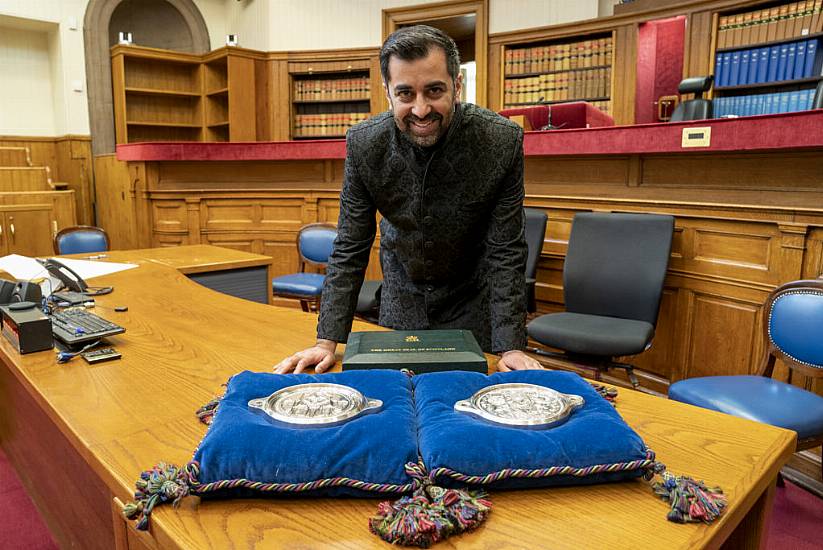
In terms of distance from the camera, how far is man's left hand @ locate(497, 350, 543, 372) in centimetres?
124

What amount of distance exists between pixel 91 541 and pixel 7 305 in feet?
2.24

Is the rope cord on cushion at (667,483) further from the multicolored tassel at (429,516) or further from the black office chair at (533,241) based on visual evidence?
the black office chair at (533,241)

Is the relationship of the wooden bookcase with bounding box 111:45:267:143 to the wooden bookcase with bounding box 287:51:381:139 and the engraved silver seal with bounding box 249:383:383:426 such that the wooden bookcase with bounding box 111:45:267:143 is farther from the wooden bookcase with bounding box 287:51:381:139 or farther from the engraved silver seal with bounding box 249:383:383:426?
the engraved silver seal with bounding box 249:383:383:426

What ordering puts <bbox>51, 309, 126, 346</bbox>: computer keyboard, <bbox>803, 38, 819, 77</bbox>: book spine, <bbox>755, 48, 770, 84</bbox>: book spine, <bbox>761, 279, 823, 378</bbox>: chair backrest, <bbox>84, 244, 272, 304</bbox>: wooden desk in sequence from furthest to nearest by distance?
<bbox>755, 48, 770, 84</bbox>: book spine, <bbox>803, 38, 819, 77</bbox>: book spine, <bbox>84, 244, 272, 304</bbox>: wooden desk, <bbox>761, 279, 823, 378</bbox>: chair backrest, <bbox>51, 309, 126, 346</bbox>: computer keyboard

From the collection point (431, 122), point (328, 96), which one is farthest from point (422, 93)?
point (328, 96)

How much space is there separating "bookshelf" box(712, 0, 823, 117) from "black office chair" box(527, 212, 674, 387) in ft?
11.6

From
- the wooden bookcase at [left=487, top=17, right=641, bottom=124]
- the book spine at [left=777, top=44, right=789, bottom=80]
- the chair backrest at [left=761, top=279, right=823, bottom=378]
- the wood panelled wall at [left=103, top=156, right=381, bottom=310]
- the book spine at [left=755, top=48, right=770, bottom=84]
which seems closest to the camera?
the chair backrest at [left=761, top=279, right=823, bottom=378]

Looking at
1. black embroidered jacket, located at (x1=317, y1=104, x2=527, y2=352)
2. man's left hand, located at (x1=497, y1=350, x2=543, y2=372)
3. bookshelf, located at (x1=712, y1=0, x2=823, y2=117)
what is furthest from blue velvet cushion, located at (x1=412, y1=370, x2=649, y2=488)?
bookshelf, located at (x1=712, y1=0, x2=823, y2=117)

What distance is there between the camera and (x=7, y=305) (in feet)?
5.43

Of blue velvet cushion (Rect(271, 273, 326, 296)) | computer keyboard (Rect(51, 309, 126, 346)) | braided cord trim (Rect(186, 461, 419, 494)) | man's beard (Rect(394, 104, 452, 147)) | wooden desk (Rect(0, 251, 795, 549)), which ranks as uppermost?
man's beard (Rect(394, 104, 452, 147))

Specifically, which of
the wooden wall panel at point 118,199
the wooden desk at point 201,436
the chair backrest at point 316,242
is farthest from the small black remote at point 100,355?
the wooden wall panel at point 118,199

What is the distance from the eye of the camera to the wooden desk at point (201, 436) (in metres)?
0.69

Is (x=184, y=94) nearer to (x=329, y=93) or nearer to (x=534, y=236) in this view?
(x=329, y=93)

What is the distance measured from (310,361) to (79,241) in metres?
3.24
